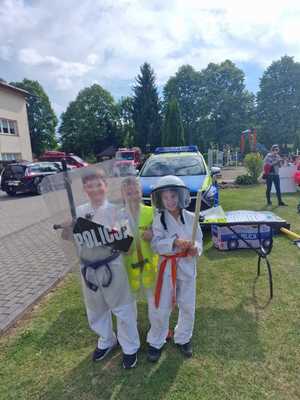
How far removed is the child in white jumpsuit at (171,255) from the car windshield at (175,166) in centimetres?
422

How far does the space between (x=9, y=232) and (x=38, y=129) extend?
4479cm

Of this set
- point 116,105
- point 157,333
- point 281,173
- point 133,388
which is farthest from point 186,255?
point 116,105

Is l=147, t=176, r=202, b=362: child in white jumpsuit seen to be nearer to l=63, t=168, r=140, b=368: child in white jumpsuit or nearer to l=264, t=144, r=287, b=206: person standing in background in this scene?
l=63, t=168, r=140, b=368: child in white jumpsuit

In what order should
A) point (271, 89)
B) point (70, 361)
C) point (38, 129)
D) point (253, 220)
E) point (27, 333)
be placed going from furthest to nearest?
point (38, 129)
point (271, 89)
point (253, 220)
point (27, 333)
point (70, 361)

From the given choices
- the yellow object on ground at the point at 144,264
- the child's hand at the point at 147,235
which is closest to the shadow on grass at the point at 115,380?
the yellow object on ground at the point at 144,264

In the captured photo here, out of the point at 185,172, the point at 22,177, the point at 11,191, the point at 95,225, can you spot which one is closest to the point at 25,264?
the point at 95,225

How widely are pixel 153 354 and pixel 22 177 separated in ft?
47.7

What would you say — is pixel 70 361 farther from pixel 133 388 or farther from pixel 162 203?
pixel 162 203

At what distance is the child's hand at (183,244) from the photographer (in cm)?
234

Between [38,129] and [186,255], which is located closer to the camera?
[186,255]

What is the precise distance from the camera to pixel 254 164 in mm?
15273

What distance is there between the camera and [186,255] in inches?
95.9

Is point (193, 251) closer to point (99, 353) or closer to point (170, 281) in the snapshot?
point (170, 281)

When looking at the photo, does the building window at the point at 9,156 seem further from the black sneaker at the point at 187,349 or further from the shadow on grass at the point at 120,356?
the black sneaker at the point at 187,349
